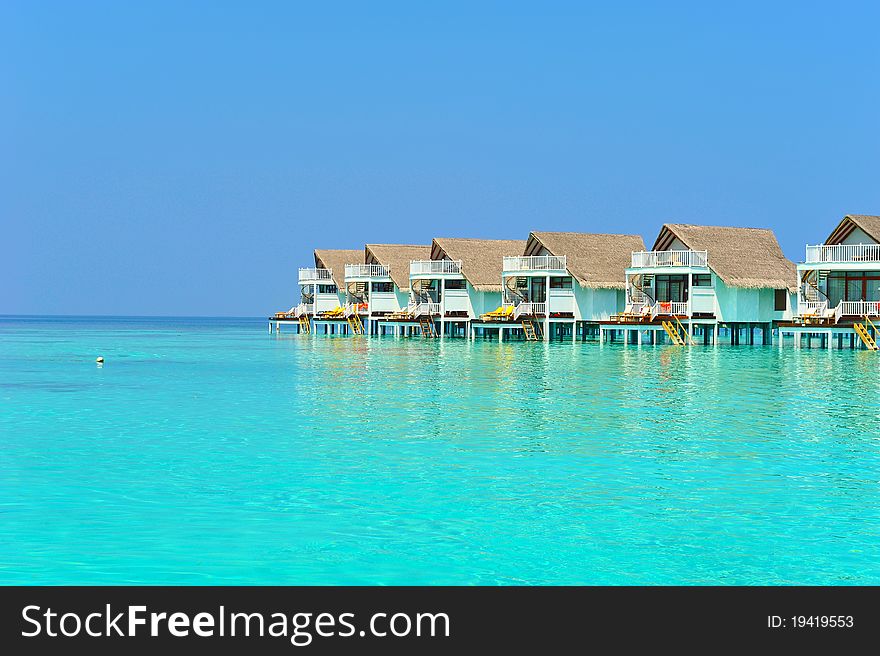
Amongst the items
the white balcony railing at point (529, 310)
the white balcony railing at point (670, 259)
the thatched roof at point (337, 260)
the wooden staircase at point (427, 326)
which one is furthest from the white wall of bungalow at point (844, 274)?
the thatched roof at point (337, 260)

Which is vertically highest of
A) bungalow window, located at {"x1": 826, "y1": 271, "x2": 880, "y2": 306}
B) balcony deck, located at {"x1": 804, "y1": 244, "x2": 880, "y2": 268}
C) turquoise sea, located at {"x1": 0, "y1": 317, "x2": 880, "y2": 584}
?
balcony deck, located at {"x1": 804, "y1": 244, "x2": 880, "y2": 268}

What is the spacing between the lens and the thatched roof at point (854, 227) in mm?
46656

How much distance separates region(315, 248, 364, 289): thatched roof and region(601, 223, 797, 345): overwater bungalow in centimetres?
2861

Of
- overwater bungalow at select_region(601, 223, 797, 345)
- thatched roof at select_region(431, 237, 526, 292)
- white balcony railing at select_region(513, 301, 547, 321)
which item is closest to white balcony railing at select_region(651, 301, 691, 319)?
overwater bungalow at select_region(601, 223, 797, 345)

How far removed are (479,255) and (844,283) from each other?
22999mm

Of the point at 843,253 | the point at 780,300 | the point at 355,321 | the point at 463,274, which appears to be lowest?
the point at 355,321

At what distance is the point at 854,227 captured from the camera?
47.2 metres

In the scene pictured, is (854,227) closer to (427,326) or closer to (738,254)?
(738,254)

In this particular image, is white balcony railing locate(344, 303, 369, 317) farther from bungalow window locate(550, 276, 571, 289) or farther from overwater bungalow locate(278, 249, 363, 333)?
bungalow window locate(550, 276, 571, 289)

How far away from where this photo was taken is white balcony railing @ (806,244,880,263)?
46094mm

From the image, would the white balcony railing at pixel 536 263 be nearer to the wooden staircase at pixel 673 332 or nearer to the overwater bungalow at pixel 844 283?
the wooden staircase at pixel 673 332

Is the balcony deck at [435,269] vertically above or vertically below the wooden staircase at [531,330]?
above

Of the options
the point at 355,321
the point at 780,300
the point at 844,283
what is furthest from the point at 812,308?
the point at 355,321

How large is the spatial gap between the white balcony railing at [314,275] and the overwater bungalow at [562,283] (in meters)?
21.7
